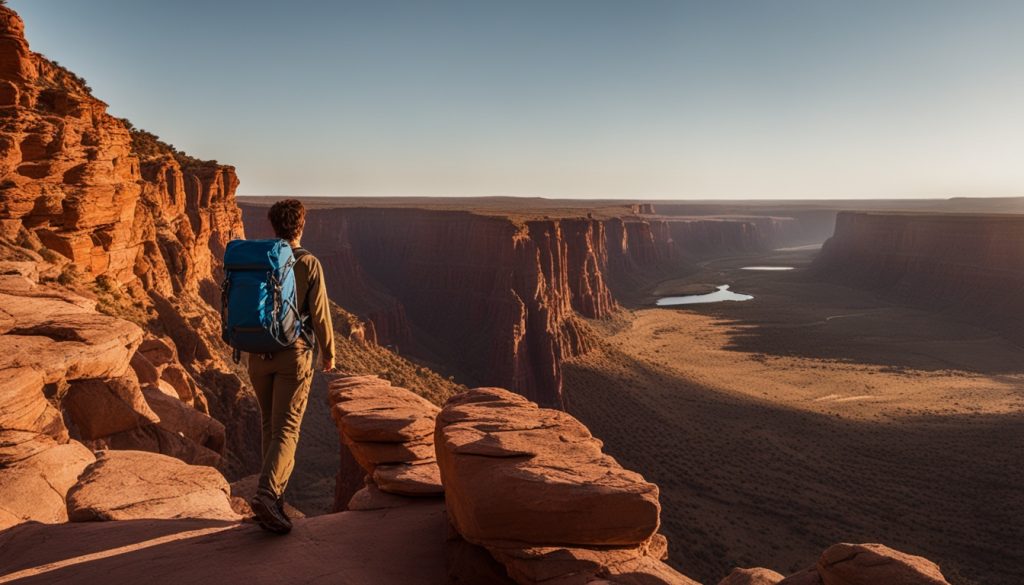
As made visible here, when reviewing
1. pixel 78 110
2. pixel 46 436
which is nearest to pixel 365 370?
pixel 78 110

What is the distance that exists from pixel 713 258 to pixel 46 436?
554 feet

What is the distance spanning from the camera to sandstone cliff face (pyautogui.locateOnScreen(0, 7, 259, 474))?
13.2 m

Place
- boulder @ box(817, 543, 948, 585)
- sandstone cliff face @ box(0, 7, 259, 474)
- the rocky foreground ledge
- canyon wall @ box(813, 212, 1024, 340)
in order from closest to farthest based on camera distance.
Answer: the rocky foreground ledge → boulder @ box(817, 543, 948, 585) → sandstone cliff face @ box(0, 7, 259, 474) → canyon wall @ box(813, 212, 1024, 340)

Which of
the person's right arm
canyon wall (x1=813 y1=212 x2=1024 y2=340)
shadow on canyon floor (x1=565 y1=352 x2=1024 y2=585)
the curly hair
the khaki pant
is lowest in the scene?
shadow on canyon floor (x1=565 y1=352 x2=1024 y2=585)

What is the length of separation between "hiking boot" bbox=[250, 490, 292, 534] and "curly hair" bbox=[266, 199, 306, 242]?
255 cm

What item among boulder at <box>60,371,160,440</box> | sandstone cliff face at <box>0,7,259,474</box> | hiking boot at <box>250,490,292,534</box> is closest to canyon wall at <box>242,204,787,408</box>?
sandstone cliff face at <box>0,7,259,474</box>

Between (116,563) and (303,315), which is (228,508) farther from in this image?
(303,315)

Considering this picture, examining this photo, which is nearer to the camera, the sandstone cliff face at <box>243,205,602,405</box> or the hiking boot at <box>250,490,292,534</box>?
the hiking boot at <box>250,490,292,534</box>

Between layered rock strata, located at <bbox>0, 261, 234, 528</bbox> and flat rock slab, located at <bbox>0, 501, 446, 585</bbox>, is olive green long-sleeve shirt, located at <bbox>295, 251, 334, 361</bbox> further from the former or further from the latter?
layered rock strata, located at <bbox>0, 261, 234, 528</bbox>

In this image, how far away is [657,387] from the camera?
42.6 metres

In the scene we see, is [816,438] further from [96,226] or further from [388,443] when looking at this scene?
[96,226]

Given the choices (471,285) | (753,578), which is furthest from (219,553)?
(471,285)

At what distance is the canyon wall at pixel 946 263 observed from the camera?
3017 inches

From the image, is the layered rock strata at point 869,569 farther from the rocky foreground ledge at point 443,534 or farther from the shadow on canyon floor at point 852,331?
the shadow on canyon floor at point 852,331
